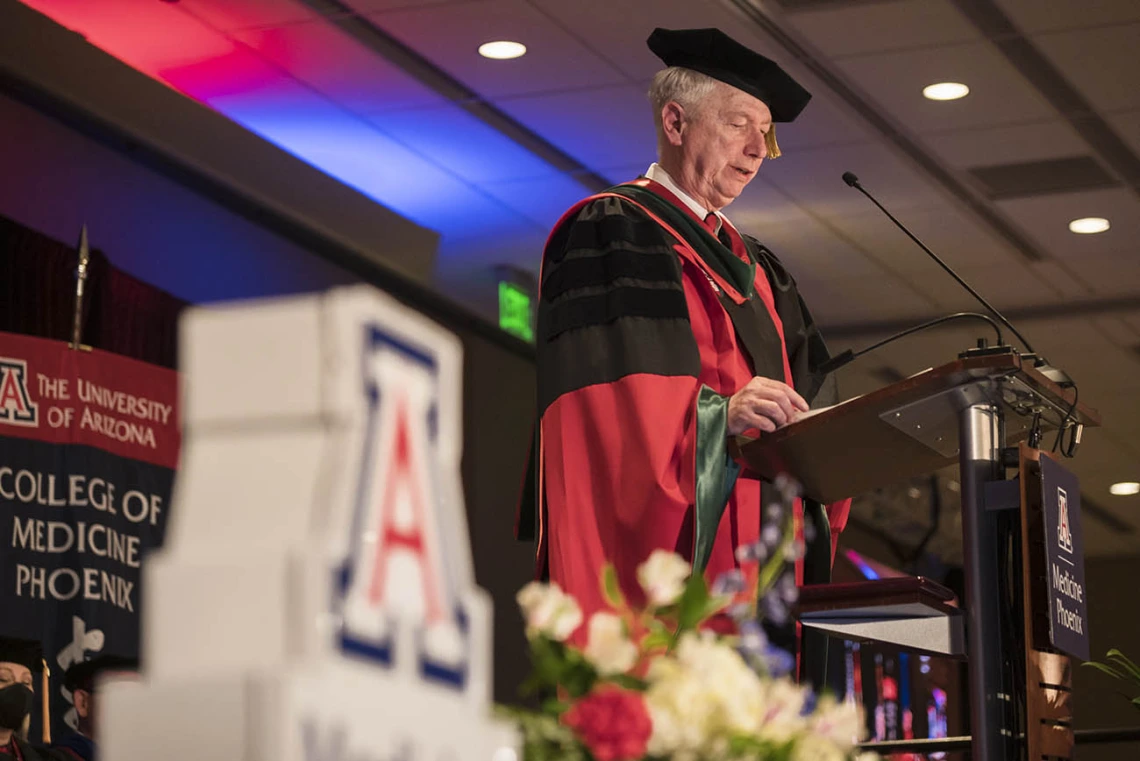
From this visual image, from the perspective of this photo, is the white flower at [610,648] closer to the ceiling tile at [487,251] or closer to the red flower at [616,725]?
the red flower at [616,725]

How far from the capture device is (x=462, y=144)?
770 cm

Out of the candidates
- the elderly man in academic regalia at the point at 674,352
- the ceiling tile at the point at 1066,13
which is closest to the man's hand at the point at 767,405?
the elderly man in academic regalia at the point at 674,352

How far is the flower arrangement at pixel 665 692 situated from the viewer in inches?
56.3

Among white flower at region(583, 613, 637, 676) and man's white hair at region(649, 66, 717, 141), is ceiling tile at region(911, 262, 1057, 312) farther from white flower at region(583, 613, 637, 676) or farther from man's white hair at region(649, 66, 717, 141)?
white flower at region(583, 613, 637, 676)

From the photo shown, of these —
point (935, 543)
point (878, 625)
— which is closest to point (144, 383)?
point (878, 625)

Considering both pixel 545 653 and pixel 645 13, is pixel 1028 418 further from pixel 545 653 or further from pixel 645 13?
pixel 645 13

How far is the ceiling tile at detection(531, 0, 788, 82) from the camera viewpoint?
6348 millimetres

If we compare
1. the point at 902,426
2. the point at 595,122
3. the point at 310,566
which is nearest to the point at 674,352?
the point at 902,426

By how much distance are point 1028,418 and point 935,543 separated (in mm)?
10649

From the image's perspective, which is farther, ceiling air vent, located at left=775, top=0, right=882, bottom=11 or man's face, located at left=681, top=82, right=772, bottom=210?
ceiling air vent, located at left=775, top=0, right=882, bottom=11

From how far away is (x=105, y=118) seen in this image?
6.43m

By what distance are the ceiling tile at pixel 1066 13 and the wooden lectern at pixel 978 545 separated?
12.1 feet

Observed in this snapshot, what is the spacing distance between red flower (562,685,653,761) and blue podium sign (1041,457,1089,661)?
1.48 metres

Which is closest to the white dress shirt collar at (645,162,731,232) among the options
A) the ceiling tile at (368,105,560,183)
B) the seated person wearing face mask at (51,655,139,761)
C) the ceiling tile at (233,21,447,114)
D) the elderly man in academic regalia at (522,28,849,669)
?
the elderly man in academic regalia at (522,28,849,669)
